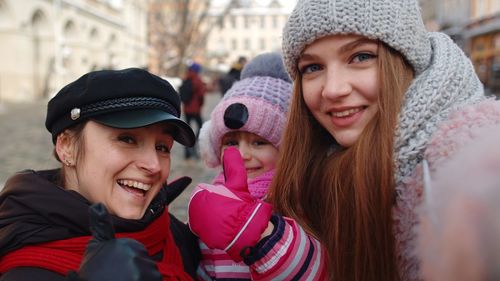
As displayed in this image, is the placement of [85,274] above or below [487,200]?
below

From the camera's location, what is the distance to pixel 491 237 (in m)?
0.75

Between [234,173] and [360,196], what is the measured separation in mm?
451

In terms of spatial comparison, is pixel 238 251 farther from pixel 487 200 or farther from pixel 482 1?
Result: pixel 482 1

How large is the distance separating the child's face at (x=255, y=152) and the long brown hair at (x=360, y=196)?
0.48 m

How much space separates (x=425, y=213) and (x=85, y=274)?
781 mm

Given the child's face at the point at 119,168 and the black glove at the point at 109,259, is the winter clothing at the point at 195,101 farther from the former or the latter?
the black glove at the point at 109,259

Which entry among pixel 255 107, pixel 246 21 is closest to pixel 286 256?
pixel 255 107

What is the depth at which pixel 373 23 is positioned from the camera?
1584 millimetres

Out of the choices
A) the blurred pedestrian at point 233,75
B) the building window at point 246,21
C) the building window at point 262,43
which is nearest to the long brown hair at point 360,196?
the blurred pedestrian at point 233,75

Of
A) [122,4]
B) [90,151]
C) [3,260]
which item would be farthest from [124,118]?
[122,4]

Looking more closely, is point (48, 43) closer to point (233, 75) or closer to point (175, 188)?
point (233, 75)

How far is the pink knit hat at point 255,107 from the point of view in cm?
232

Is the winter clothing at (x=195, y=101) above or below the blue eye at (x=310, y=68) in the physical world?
below

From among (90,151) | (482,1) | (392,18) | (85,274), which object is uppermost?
(482,1)
